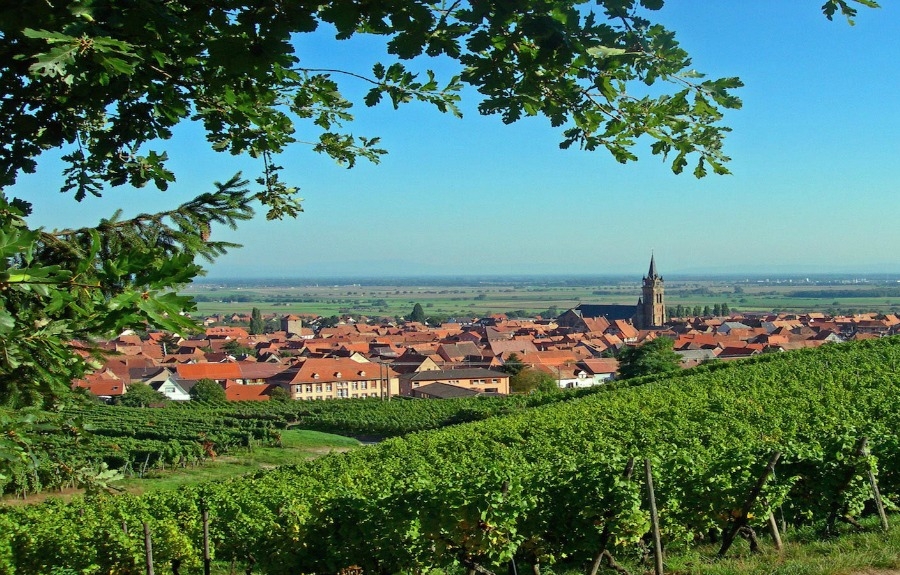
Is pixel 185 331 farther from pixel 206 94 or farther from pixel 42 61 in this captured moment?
pixel 206 94

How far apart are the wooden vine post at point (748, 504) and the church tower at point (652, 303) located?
127 metres

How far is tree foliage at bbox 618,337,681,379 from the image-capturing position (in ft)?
165

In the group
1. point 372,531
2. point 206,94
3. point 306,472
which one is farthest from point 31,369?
point 306,472

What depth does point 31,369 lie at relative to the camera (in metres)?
3.69

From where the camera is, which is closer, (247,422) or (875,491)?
(875,491)

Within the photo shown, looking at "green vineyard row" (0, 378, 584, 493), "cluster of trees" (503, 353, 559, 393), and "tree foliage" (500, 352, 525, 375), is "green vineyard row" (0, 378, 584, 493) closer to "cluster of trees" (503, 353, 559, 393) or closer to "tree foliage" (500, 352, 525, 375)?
"cluster of trees" (503, 353, 559, 393)

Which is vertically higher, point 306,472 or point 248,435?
point 306,472

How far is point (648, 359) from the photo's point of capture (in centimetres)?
5106

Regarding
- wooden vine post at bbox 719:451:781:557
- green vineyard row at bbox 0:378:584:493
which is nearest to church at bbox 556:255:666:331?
green vineyard row at bbox 0:378:584:493

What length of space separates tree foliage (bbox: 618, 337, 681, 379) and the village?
3.17m

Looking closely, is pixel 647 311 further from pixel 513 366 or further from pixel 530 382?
pixel 530 382

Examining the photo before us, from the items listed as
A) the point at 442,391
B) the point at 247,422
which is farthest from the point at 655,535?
the point at 442,391

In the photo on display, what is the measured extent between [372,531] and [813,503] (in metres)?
4.63

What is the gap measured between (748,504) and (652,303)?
13147 cm
